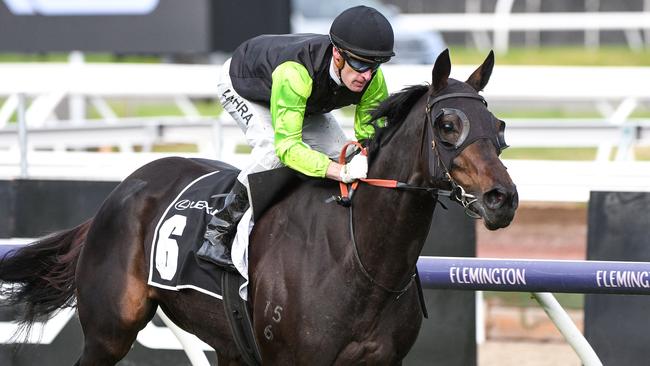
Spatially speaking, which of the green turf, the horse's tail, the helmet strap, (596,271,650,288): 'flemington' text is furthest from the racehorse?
the green turf

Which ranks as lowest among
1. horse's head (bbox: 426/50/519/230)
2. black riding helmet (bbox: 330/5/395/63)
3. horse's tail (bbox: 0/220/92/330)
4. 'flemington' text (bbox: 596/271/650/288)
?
horse's tail (bbox: 0/220/92/330)

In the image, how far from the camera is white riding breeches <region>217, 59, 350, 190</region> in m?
4.46

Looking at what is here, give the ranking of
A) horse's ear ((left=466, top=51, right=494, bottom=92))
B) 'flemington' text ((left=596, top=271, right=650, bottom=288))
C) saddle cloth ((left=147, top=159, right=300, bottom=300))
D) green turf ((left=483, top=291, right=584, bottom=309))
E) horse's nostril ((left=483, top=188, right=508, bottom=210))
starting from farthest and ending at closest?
green turf ((left=483, top=291, right=584, bottom=309)) → 'flemington' text ((left=596, top=271, right=650, bottom=288)) → saddle cloth ((left=147, top=159, right=300, bottom=300)) → horse's ear ((left=466, top=51, right=494, bottom=92)) → horse's nostril ((left=483, top=188, right=508, bottom=210))

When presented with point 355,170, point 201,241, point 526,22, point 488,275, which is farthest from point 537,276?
point 526,22

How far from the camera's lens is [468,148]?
12.2ft

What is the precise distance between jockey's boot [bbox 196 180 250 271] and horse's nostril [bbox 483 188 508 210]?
3.77 feet

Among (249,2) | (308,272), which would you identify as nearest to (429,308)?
(308,272)

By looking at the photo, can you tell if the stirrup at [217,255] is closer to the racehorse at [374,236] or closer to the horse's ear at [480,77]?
the racehorse at [374,236]

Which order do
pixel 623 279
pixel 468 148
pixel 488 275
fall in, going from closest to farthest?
1. pixel 468 148
2. pixel 623 279
3. pixel 488 275

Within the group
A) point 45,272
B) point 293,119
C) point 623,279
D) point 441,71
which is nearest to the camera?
point 441,71

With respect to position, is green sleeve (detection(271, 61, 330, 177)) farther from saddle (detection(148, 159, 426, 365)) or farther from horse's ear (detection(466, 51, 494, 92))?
horse's ear (detection(466, 51, 494, 92))

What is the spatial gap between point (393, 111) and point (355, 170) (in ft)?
0.77

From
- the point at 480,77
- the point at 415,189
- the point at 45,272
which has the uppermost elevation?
the point at 480,77

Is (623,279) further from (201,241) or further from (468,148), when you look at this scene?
(201,241)
